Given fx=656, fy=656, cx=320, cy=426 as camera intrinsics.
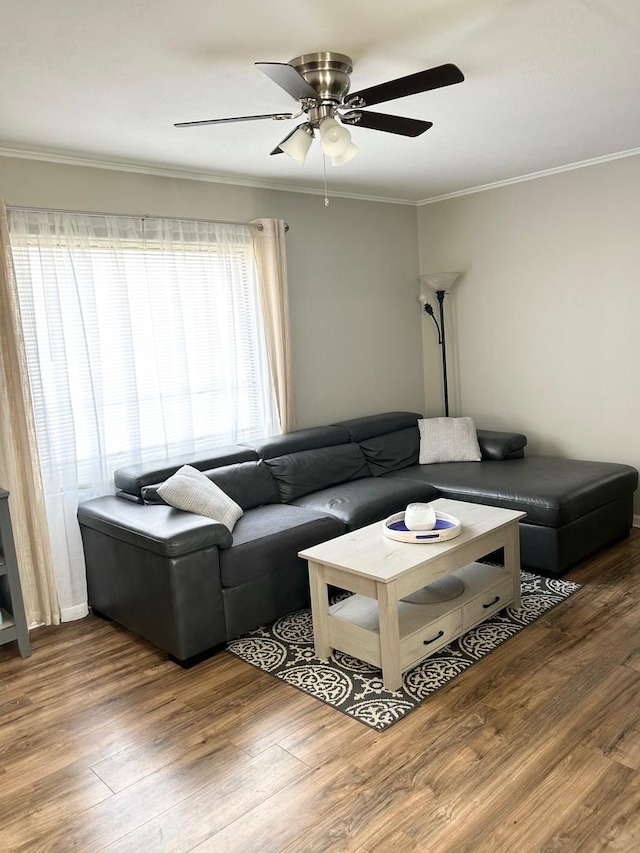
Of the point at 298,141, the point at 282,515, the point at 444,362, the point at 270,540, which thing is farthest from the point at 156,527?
the point at 444,362

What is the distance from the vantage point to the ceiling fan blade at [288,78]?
204cm

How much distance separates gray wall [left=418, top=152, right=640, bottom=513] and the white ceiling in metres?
0.59

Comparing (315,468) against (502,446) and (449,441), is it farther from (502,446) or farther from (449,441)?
(502,446)

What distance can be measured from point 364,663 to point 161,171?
9.83ft

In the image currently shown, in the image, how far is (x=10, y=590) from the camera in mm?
3141

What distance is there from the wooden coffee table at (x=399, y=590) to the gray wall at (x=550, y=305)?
178cm

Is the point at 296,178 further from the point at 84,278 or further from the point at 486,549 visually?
the point at 486,549

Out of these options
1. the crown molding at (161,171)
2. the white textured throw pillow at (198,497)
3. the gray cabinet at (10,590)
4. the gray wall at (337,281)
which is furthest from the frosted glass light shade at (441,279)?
the gray cabinet at (10,590)

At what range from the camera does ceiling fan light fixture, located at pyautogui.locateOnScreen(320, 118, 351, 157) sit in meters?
2.37

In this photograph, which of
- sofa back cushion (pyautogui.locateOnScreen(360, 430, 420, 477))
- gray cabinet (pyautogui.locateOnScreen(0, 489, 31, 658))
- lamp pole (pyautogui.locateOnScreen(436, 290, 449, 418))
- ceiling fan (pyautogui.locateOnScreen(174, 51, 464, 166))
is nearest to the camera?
ceiling fan (pyautogui.locateOnScreen(174, 51, 464, 166))

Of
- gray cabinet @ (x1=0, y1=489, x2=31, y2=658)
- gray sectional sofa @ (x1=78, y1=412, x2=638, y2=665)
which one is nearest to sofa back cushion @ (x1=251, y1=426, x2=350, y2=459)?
gray sectional sofa @ (x1=78, y1=412, x2=638, y2=665)

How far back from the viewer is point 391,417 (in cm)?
504

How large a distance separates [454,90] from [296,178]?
1744 millimetres

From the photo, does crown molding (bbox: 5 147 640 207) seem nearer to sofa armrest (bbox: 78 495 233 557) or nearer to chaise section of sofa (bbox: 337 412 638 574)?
chaise section of sofa (bbox: 337 412 638 574)
